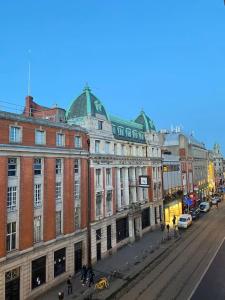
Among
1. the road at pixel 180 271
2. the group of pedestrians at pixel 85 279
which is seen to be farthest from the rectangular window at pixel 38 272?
the road at pixel 180 271

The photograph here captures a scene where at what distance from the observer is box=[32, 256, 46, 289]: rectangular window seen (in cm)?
2967

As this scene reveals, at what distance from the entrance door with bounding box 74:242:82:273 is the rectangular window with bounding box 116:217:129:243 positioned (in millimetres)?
10258

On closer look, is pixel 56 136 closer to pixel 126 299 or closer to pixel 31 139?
pixel 31 139

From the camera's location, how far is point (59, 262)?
33281 mm

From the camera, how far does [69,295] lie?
29.1 m

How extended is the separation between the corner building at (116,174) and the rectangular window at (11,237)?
1342cm

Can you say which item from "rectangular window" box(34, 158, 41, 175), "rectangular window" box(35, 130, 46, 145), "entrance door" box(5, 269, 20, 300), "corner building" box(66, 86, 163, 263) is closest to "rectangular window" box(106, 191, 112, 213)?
"corner building" box(66, 86, 163, 263)

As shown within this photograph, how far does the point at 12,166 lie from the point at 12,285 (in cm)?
1066

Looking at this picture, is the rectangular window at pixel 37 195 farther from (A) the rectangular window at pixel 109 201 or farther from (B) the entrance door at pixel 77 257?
(A) the rectangular window at pixel 109 201

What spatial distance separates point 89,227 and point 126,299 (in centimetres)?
1279

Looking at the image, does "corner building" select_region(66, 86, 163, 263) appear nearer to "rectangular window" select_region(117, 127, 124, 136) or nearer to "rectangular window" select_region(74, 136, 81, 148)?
"rectangular window" select_region(117, 127, 124, 136)

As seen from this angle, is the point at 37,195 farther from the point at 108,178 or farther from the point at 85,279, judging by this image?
the point at 108,178

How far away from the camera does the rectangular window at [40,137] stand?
103 ft

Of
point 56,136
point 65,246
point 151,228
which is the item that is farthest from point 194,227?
point 56,136
